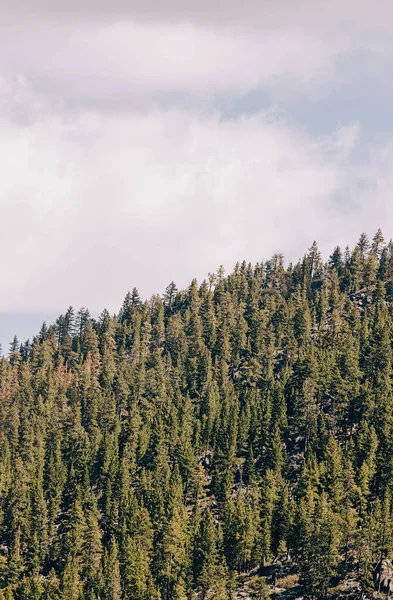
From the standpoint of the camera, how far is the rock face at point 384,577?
301 ft

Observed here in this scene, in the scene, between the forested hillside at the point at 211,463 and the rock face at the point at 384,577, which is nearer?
the rock face at the point at 384,577

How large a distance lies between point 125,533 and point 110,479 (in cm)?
1664

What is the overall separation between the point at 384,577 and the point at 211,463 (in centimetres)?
4309

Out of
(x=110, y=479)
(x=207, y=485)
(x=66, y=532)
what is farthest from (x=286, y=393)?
(x=66, y=532)

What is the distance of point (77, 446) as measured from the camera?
470 ft

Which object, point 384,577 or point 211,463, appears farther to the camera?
point 211,463

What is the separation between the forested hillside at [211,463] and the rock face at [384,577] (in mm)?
1605

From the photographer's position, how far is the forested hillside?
10012cm

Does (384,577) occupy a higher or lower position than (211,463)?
lower

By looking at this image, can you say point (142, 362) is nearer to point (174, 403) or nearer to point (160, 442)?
point (174, 403)

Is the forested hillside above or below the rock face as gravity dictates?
above

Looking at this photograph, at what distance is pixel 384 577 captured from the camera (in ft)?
303

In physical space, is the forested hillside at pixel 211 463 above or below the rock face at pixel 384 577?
above

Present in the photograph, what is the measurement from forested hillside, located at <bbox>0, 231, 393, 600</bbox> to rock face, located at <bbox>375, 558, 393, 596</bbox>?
1.60m
